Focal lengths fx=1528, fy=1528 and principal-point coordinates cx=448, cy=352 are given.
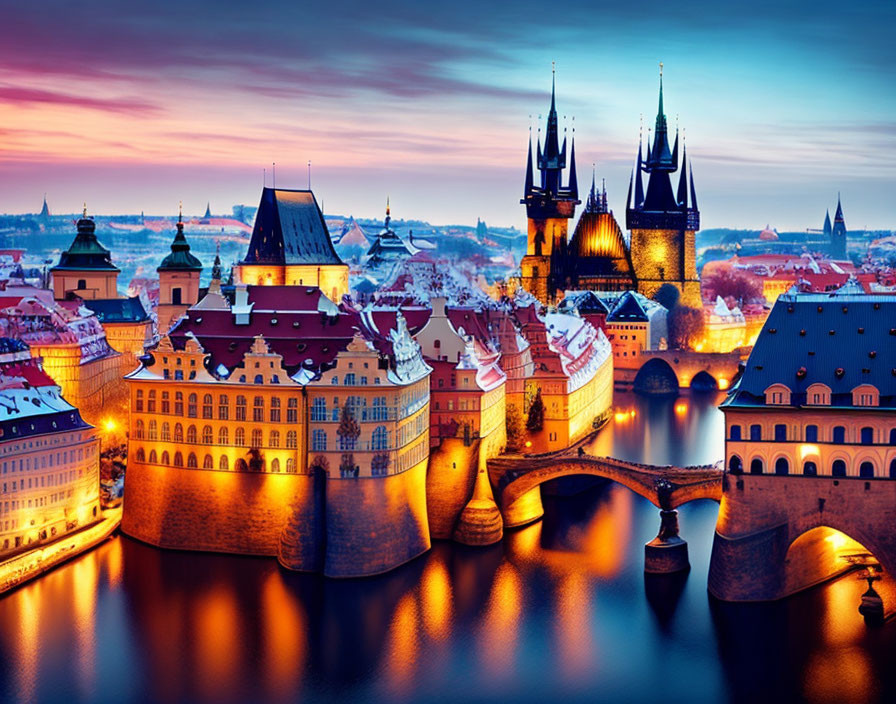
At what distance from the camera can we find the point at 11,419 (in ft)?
168

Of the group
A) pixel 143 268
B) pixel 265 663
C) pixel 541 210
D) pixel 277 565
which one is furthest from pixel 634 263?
pixel 265 663

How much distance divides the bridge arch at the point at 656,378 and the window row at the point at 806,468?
55.9 metres

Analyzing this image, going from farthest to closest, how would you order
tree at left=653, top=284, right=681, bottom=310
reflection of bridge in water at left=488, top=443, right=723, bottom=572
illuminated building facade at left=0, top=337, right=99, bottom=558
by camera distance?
tree at left=653, top=284, right=681, bottom=310 → reflection of bridge in water at left=488, top=443, right=723, bottom=572 → illuminated building facade at left=0, top=337, right=99, bottom=558

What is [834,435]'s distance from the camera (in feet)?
154

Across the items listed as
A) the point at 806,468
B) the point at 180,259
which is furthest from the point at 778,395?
the point at 180,259

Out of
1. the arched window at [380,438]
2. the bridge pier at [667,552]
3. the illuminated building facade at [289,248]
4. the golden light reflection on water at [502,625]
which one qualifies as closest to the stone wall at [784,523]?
the bridge pier at [667,552]

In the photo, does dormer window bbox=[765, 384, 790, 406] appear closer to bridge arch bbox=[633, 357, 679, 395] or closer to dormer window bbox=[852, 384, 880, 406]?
dormer window bbox=[852, 384, 880, 406]

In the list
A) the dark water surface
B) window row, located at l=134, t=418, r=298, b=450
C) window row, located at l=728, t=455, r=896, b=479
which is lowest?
the dark water surface

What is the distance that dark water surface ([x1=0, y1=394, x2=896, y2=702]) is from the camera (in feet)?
136

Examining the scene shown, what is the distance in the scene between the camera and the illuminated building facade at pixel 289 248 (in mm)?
76750

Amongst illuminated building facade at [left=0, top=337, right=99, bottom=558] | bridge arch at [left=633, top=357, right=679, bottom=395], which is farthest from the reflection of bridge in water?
bridge arch at [left=633, top=357, right=679, bottom=395]

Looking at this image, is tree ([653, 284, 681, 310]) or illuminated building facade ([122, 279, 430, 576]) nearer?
illuminated building facade ([122, 279, 430, 576])

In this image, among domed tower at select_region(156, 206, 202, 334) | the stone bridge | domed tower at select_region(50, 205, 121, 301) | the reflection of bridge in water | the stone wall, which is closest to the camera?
the stone wall

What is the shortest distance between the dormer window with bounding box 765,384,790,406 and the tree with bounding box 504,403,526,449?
17797mm
